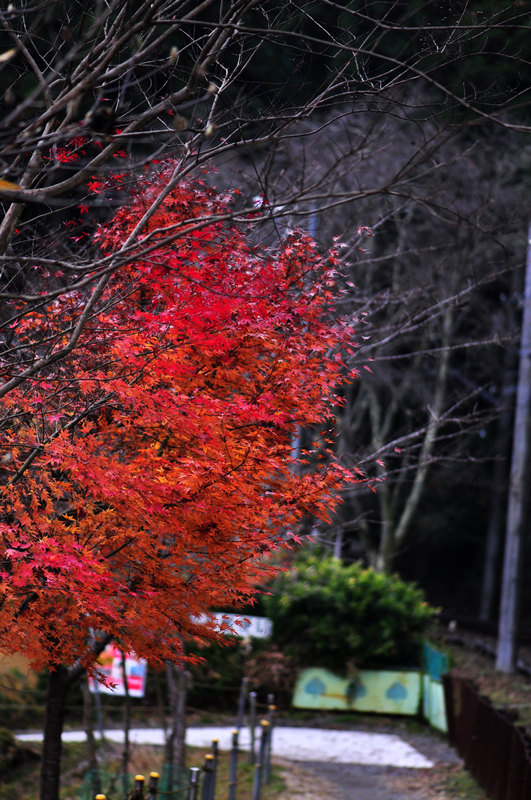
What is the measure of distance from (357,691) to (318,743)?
10.5 ft

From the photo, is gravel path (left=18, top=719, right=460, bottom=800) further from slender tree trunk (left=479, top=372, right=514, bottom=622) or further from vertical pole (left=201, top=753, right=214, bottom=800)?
slender tree trunk (left=479, top=372, right=514, bottom=622)

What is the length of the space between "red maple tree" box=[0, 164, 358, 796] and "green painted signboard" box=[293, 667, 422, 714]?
1327 centimetres

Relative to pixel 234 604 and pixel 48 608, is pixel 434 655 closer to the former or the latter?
pixel 234 604

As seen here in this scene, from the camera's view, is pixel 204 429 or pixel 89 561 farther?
pixel 204 429

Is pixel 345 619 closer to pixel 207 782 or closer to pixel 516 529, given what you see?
pixel 516 529

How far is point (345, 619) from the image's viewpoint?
63.1ft

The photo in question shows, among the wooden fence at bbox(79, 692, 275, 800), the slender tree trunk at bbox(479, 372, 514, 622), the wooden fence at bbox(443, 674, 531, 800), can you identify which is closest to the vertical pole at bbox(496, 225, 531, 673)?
the wooden fence at bbox(443, 674, 531, 800)

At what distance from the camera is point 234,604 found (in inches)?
270

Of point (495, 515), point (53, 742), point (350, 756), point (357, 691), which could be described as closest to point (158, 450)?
point (53, 742)

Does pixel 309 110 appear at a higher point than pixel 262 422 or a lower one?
higher

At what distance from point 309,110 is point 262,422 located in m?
2.27

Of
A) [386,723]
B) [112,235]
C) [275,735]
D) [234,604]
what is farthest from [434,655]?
[112,235]

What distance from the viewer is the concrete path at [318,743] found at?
14.8 meters

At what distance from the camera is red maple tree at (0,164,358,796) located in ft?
18.7
